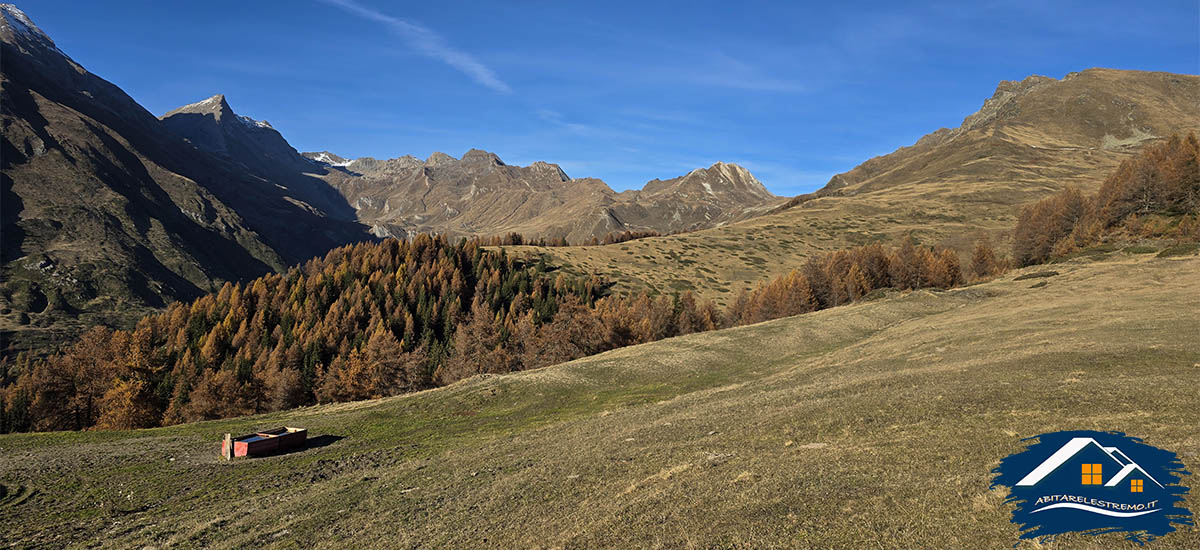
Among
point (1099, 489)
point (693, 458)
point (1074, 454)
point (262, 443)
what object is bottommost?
point (262, 443)

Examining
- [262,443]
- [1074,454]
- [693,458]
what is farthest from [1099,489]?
[262,443]

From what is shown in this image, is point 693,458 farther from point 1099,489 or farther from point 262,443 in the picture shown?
point 262,443

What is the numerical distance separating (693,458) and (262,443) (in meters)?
30.7

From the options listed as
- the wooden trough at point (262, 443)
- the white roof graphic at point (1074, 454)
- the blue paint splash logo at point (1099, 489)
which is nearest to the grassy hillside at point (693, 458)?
the blue paint splash logo at point (1099, 489)

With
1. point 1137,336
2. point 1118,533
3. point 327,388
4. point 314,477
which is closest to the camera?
point 1118,533

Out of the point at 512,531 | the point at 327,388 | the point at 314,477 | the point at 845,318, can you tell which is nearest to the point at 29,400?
the point at 327,388

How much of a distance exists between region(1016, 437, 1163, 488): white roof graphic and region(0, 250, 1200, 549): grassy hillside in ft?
3.14

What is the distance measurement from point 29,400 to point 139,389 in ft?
112

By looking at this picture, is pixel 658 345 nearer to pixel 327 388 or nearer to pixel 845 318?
pixel 845 318

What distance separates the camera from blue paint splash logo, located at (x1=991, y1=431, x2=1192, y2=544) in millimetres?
11117

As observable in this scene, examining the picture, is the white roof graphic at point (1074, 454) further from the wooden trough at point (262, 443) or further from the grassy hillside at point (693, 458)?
the wooden trough at point (262, 443)

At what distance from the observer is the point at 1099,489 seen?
11875 millimetres

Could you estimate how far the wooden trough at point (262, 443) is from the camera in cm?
3647

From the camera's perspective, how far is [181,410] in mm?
99812
